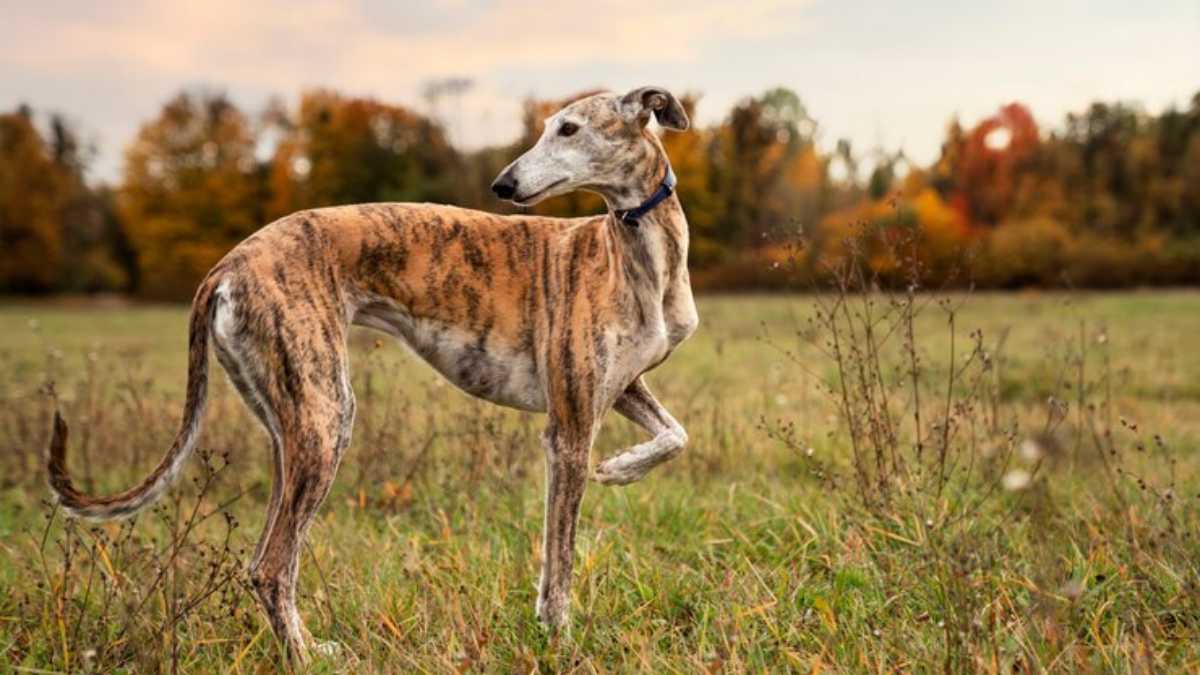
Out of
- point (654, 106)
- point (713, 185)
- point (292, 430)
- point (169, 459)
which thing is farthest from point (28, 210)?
point (654, 106)

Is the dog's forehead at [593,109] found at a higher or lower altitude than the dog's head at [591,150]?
higher

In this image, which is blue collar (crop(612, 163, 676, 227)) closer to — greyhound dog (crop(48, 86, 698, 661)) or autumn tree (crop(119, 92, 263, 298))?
greyhound dog (crop(48, 86, 698, 661))

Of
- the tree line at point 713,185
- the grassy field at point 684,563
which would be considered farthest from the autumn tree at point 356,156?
the grassy field at point 684,563

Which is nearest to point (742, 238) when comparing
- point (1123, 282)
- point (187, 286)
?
point (1123, 282)

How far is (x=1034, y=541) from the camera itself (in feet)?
15.1

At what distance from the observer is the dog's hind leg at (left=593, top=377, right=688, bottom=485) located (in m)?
3.99

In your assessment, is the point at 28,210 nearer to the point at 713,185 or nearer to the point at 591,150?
the point at 713,185

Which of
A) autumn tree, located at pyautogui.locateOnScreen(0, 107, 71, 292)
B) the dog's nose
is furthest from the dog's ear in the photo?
autumn tree, located at pyautogui.locateOnScreen(0, 107, 71, 292)

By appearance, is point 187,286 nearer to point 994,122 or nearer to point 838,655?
point 994,122

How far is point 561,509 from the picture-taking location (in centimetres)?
377

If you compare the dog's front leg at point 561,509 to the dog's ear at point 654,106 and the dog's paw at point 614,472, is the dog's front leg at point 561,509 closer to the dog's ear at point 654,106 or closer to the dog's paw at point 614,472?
the dog's paw at point 614,472

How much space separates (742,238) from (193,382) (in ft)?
117

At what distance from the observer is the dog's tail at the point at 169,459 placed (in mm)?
3357

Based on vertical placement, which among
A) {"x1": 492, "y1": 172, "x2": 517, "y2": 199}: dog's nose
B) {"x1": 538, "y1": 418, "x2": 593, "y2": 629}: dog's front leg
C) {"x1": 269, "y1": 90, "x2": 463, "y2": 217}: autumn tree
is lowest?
{"x1": 538, "y1": 418, "x2": 593, "y2": 629}: dog's front leg
